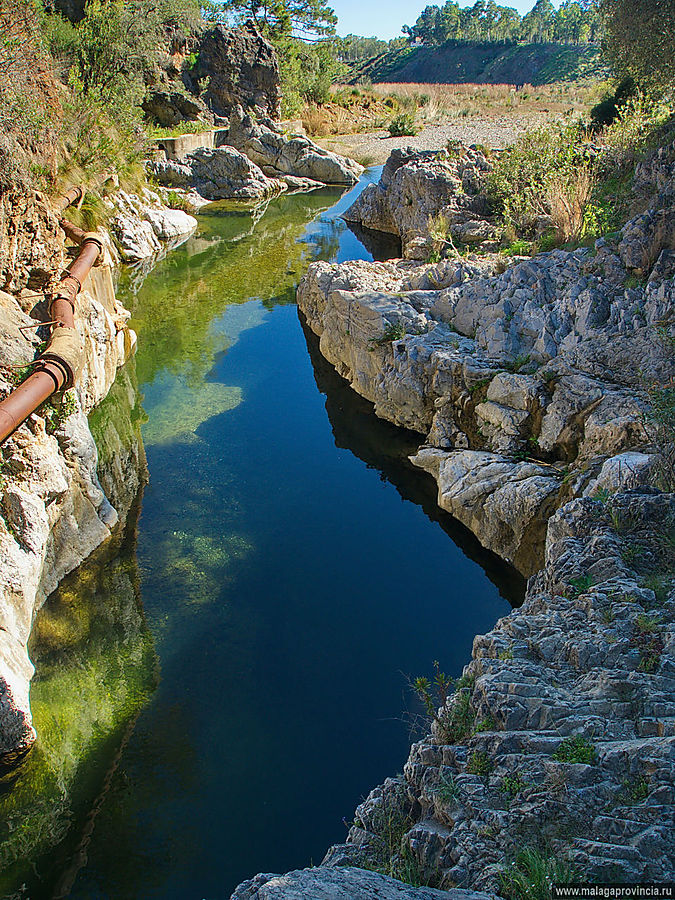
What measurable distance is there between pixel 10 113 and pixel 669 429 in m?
12.3

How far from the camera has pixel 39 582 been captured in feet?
25.6

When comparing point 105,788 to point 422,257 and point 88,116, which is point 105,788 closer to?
point 422,257

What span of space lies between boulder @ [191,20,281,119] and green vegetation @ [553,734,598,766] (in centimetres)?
4105

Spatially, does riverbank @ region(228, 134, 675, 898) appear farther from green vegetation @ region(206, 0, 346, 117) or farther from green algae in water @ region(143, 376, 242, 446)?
green vegetation @ region(206, 0, 346, 117)

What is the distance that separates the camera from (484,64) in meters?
77.6

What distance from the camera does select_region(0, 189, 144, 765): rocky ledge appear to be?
22.1 feet

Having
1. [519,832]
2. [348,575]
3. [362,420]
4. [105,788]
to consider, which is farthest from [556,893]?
[362,420]

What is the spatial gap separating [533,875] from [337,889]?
3.58 feet

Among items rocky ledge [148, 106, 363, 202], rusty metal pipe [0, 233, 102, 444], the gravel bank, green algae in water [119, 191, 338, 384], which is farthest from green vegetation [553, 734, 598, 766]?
the gravel bank

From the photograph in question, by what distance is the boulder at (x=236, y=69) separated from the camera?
37.0m

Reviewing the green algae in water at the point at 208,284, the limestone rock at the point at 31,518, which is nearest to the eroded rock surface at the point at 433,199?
the green algae in water at the point at 208,284

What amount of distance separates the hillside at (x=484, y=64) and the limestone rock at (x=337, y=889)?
70.0m

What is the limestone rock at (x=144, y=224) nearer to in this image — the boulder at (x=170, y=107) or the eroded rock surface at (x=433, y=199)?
the eroded rock surface at (x=433, y=199)

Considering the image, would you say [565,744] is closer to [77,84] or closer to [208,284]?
[208,284]
